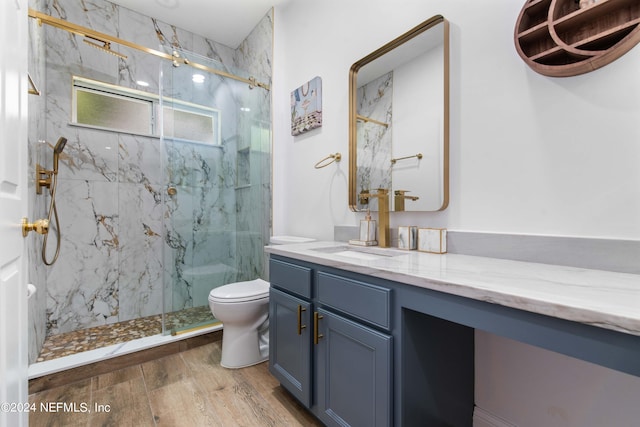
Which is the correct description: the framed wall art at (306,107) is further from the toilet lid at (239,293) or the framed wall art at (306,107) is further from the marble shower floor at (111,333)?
the marble shower floor at (111,333)

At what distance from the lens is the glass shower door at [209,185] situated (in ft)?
7.42

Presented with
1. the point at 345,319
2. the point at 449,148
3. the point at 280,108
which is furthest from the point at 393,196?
the point at 280,108

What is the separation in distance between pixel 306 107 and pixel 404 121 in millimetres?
967

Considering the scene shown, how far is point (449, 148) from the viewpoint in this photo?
1.35 meters

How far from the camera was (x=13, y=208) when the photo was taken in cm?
78

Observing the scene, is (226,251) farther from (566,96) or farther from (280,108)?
(566,96)

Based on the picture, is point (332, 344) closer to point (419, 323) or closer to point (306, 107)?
point (419, 323)

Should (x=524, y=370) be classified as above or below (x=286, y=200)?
below

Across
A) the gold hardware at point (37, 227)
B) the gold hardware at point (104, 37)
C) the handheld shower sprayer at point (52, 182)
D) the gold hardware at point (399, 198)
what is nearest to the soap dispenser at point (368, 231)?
the gold hardware at point (399, 198)

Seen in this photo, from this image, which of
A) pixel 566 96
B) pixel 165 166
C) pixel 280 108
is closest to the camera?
pixel 566 96

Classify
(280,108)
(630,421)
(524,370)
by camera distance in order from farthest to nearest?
(280,108)
(524,370)
(630,421)

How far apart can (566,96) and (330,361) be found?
1399mm

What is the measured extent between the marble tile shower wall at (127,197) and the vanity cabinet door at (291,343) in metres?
1.00

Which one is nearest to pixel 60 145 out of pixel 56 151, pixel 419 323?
pixel 56 151
